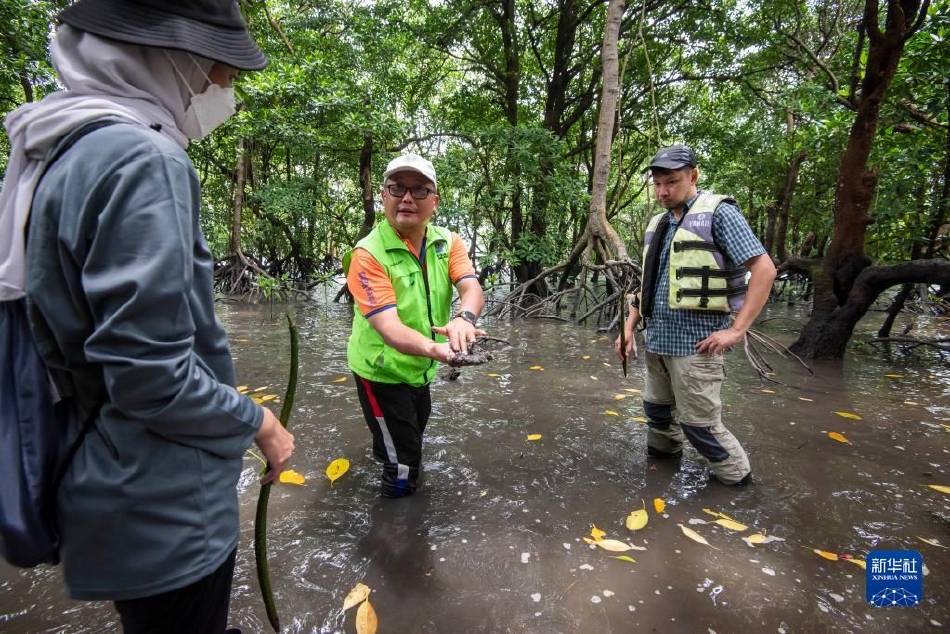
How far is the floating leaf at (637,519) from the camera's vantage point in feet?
7.92

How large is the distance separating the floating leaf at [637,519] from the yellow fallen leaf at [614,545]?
156 mm

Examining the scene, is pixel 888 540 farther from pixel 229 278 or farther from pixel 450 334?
pixel 229 278

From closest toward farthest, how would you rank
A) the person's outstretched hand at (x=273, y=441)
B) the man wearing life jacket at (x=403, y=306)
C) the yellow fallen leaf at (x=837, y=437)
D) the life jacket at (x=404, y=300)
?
the person's outstretched hand at (x=273, y=441) → the man wearing life jacket at (x=403, y=306) → the life jacket at (x=404, y=300) → the yellow fallen leaf at (x=837, y=437)

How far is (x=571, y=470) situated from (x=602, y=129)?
18.6 ft

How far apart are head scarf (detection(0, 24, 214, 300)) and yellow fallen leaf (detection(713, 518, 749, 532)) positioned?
279cm

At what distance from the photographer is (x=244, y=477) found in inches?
115

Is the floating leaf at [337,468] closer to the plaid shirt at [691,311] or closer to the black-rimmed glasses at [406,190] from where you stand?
the black-rimmed glasses at [406,190]

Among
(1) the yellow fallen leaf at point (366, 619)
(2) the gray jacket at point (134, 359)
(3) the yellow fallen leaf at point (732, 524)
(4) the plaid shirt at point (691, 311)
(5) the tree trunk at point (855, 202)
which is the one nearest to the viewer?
(2) the gray jacket at point (134, 359)

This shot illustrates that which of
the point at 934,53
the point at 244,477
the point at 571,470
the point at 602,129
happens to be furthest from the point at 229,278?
the point at 934,53

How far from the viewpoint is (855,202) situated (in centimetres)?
570

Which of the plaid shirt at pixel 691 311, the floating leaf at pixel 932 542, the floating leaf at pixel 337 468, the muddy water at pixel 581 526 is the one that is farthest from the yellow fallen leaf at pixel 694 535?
the floating leaf at pixel 337 468

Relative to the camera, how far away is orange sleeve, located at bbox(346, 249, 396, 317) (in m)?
2.12

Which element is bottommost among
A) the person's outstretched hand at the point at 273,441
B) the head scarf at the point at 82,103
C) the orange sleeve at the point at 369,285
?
the person's outstretched hand at the point at 273,441

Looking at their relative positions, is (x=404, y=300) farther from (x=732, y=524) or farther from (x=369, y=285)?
(x=732, y=524)
